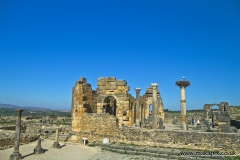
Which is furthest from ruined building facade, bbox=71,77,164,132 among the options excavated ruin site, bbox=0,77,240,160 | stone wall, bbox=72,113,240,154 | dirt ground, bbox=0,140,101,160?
dirt ground, bbox=0,140,101,160

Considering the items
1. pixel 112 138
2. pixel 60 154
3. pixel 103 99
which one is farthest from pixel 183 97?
pixel 60 154

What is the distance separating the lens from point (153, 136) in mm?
13656

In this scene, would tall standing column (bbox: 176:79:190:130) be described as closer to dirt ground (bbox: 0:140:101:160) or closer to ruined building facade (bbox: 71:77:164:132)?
ruined building facade (bbox: 71:77:164:132)

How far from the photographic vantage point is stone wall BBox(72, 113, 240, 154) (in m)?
11.9

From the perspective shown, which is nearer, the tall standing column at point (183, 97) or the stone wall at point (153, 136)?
the stone wall at point (153, 136)

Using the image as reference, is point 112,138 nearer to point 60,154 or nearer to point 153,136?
point 153,136

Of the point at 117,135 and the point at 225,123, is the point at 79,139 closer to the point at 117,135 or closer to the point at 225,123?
the point at 117,135

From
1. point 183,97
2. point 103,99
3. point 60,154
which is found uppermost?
point 183,97

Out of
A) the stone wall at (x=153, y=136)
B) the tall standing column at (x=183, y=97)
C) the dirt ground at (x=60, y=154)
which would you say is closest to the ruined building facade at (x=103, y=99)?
the stone wall at (x=153, y=136)

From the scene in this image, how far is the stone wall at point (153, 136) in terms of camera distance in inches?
467

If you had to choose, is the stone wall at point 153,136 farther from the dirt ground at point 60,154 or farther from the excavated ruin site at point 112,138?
the dirt ground at point 60,154

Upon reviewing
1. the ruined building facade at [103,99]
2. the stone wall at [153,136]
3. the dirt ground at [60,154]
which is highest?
the ruined building facade at [103,99]

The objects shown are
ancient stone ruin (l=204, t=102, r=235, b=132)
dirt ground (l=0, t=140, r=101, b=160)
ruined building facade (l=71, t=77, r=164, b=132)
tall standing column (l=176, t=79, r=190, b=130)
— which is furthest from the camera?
tall standing column (l=176, t=79, r=190, b=130)

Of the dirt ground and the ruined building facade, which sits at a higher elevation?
the ruined building facade
